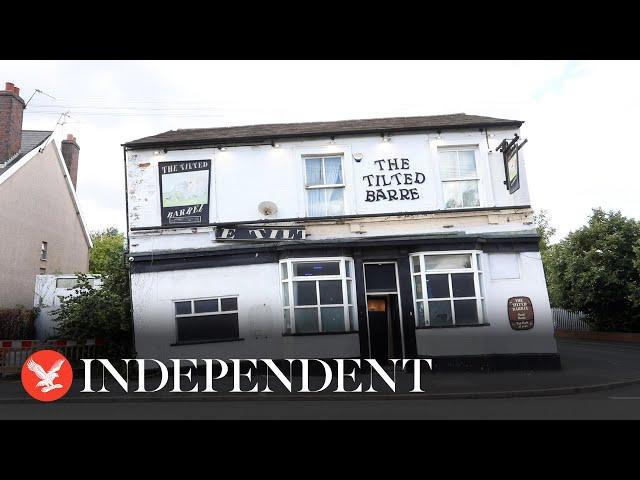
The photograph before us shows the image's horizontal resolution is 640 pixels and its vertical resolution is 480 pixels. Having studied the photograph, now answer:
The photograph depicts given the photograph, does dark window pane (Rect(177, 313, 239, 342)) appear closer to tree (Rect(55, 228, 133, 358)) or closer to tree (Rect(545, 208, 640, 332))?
tree (Rect(55, 228, 133, 358))

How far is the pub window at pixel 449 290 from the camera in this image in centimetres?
1320

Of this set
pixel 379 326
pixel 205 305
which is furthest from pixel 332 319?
pixel 205 305

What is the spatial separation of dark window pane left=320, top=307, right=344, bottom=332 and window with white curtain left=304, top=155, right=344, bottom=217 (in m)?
2.84

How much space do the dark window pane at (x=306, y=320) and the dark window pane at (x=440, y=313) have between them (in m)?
3.20

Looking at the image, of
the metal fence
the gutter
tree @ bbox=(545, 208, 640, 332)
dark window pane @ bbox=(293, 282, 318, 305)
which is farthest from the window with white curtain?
the metal fence

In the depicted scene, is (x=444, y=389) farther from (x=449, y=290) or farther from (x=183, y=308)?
(x=183, y=308)

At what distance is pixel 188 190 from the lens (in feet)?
46.1

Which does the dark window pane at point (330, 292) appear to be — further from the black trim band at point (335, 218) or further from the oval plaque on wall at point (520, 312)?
the oval plaque on wall at point (520, 312)

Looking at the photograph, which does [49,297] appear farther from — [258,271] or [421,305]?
[421,305]

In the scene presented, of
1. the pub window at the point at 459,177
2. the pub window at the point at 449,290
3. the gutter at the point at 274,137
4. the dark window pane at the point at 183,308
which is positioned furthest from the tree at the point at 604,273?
the dark window pane at the point at 183,308

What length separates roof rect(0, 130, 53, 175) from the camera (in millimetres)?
19316

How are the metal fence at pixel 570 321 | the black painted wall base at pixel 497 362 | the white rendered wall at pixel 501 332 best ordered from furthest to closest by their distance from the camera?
the metal fence at pixel 570 321 < the white rendered wall at pixel 501 332 < the black painted wall base at pixel 497 362

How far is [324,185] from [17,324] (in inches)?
454

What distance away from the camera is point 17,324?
16250mm
